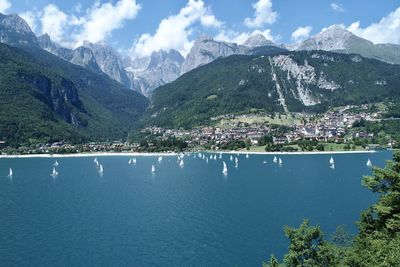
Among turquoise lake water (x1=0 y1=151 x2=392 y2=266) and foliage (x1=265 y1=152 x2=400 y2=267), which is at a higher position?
foliage (x1=265 y1=152 x2=400 y2=267)

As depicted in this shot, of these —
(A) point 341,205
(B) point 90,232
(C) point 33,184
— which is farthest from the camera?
(C) point 33,184

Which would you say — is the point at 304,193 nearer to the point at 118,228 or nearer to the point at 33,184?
the point at 118,228

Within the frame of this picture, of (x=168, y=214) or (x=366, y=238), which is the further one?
(x=168, y=214)

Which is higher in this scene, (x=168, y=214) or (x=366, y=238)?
(x=366, y=238)

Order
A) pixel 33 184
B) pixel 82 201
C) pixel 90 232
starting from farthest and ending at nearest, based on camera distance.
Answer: pixel 33 184 → pixel 82 201 → pixel 90 232

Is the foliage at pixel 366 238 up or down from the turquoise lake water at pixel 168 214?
up

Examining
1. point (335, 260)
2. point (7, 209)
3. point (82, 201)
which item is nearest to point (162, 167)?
point (82, 201)

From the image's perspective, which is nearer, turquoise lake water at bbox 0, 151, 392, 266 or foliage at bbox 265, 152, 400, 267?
foliage at bbox 265, 152, 400, 267

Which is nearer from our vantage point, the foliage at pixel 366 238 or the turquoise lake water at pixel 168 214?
the foliage at pixel 366 238
